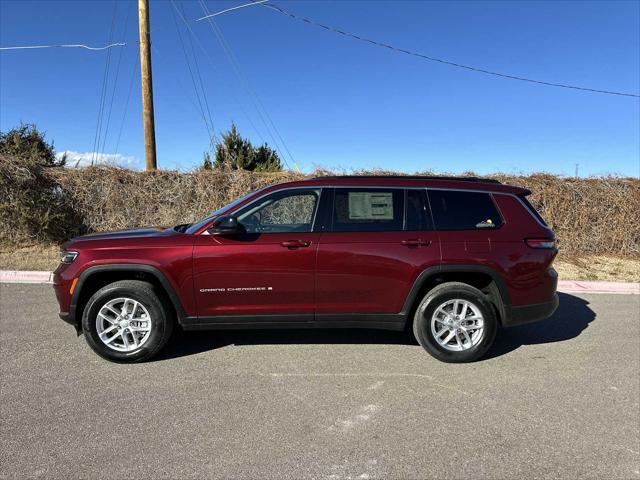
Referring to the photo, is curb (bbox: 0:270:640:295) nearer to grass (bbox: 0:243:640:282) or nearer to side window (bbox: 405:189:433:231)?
grass (bbox: 0:243:640:282)

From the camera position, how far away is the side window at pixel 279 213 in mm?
4465

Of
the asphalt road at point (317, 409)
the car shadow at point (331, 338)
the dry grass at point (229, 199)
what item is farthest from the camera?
the dry grass at point (229, 199)

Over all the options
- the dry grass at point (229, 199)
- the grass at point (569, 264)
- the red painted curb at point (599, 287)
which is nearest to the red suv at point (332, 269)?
the red painted curb at point (599, 287)

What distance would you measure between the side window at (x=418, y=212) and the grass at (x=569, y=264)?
19.8 ft

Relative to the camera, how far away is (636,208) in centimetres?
1127

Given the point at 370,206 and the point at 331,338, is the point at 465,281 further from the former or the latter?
the point at 331,338

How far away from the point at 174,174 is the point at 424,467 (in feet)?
31.6

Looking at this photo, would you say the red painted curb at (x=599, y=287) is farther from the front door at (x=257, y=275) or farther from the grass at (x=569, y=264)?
the front door at (x=257, y=275)

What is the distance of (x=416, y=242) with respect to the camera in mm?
4367

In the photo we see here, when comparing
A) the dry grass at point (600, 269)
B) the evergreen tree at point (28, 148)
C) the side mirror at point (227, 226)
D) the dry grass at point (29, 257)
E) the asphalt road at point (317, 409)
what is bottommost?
the asphalt road at point (317, 409)

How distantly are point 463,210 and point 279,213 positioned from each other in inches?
73.9

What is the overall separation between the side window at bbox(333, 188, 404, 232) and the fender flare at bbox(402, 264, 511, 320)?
54 centimetres

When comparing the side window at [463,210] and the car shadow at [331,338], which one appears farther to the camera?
the car shadow at [331,338]

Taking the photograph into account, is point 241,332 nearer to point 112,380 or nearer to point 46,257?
point 112,380
